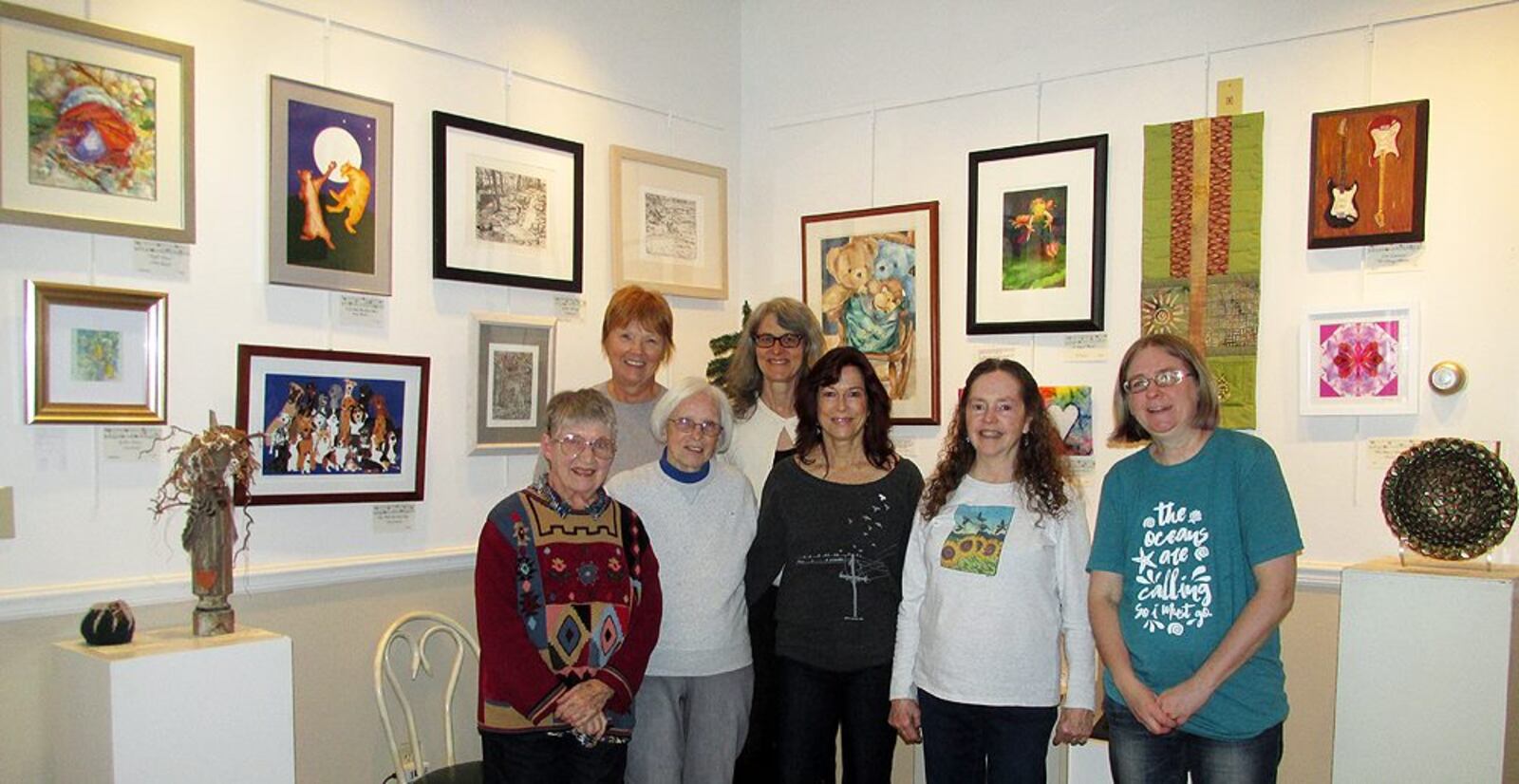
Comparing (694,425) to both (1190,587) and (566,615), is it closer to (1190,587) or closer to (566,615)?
(566,615)

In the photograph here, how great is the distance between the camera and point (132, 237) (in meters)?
2.89

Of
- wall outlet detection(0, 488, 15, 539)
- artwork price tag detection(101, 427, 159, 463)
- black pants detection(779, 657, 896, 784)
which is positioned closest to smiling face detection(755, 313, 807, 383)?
black pants detection(779, 657, 896, 784)

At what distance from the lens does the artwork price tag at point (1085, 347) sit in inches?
151

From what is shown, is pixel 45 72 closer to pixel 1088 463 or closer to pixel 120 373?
pixel 120 373

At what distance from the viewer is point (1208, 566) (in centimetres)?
241

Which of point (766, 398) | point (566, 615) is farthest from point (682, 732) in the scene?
point (766, 398)

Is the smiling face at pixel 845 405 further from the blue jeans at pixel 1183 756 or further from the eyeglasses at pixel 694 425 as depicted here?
the blue jeans at pixel 1183 756

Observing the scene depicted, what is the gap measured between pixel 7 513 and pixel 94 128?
958mm

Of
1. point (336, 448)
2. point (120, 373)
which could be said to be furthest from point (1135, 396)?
point (120, 373)

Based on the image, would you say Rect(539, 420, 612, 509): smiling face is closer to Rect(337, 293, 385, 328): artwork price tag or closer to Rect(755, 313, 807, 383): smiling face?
Rect(755, 313, 807, 383): smiling face

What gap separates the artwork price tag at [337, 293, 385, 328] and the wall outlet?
0.96 meters

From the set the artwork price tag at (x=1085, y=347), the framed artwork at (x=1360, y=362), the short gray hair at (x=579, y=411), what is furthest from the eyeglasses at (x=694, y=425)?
the framed artwork at (x=1360, y=362)

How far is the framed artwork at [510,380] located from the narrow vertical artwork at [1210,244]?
201 cm

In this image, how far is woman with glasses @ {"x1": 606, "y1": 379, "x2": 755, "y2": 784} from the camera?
2818mm
